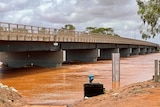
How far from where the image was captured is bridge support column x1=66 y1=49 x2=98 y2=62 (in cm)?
7825

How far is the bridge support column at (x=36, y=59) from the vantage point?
56.9 meters

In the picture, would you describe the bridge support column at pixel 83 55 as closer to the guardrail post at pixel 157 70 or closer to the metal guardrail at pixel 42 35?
the metal guardrail at pixel 42 35

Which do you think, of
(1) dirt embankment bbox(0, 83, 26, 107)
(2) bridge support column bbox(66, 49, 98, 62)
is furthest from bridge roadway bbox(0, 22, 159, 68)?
(1) dirt embankment bbox(0, 83, 26, 107)

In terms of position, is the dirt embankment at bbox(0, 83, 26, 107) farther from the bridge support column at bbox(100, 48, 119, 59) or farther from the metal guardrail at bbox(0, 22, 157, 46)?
the bridge support column at bbox(100, 48, 119, 59)

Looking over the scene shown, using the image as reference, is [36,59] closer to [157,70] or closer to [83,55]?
[83,55]

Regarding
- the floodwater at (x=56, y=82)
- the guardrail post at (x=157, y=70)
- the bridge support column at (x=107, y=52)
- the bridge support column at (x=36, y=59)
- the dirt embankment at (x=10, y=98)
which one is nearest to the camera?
the dirt embankment at (x=10, y=98)

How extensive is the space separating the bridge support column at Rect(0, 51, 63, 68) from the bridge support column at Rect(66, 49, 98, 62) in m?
21.0

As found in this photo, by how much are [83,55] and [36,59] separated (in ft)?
76.0

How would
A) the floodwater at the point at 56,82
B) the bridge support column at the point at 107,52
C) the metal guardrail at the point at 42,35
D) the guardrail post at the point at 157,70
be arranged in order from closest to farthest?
the guardrail post at the point at 157,70, the floodwater at the point at 56,82, the metal guardrail at the point at 42,35, the bridge support column at the point at 107,52

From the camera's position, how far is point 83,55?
79.6m

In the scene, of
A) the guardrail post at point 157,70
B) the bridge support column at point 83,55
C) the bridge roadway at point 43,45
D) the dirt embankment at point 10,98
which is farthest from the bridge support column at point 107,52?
the dirt embankment at point 10,98

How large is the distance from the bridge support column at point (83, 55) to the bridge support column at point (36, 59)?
20962 millimetres

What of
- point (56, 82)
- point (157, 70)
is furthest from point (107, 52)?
point (157, 70)

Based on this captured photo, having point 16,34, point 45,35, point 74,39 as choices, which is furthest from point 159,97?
point 74,39
